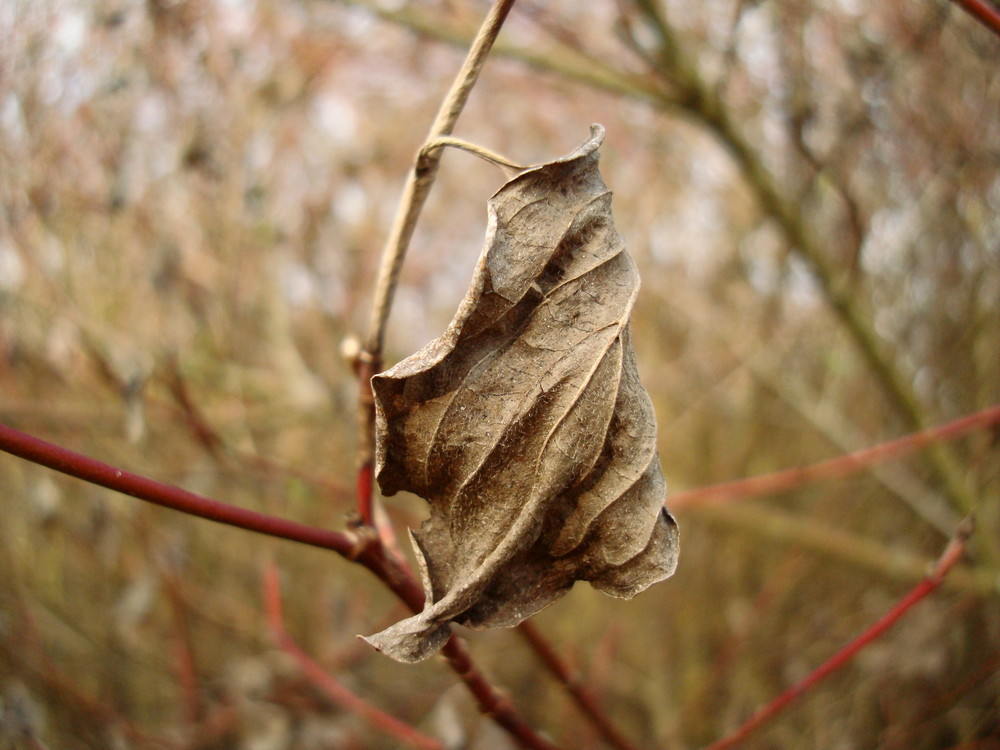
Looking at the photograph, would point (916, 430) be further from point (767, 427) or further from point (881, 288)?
point (767, 427)

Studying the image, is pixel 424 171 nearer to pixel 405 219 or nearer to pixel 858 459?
pixel 405 219

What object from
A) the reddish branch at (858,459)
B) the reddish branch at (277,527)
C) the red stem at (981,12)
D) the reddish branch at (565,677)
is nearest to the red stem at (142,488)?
the reddish branch at (277,527)

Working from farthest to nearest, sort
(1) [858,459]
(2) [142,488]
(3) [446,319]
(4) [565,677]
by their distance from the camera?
(3) [446,319], (1) [858,459], (4) [565,677], (2) [142,488]

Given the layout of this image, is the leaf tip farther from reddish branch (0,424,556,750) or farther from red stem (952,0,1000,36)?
red stem (952,0,1000,36)

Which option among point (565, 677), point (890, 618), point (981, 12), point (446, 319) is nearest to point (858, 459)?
point (890, 618)

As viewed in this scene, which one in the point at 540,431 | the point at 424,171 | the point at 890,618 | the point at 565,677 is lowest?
the point at 565,677

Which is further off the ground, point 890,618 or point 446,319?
point 890,618
